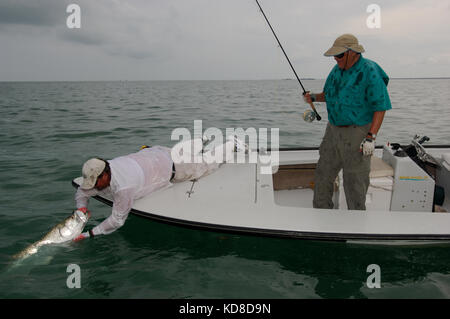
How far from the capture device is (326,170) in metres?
3.78

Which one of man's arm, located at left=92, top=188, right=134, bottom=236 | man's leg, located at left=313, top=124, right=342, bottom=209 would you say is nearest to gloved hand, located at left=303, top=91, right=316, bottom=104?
man's leg, located at left=313, top=124, right=342, bottom=209

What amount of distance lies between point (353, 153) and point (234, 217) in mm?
1369

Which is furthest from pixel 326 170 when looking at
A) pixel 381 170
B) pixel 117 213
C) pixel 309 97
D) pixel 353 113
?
pixel 117 213

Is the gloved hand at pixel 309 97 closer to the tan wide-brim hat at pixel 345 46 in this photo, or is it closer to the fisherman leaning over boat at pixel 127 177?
the tan wide-brim hat at pixel 345 46

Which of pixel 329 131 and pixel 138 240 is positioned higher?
pixel 329 131

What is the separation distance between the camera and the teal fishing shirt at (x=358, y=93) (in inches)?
123

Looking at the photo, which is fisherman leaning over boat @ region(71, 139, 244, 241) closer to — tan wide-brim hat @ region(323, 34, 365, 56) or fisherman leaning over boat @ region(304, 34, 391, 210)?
fisherman leaning over boat @ region(304, 34, 391, 210)

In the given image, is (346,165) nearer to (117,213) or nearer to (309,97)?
(309,97)

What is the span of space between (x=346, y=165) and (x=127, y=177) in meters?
2.26

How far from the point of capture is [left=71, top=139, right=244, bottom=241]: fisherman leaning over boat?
3.29 m

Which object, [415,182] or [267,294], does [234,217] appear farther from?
[415,182]

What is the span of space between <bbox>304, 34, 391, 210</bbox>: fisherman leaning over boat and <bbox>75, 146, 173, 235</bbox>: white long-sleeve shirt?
6.06 feet
